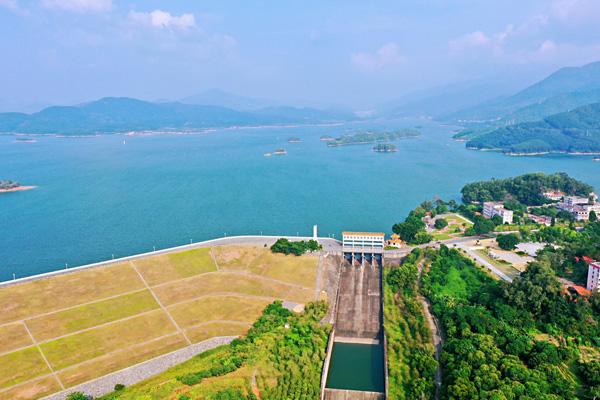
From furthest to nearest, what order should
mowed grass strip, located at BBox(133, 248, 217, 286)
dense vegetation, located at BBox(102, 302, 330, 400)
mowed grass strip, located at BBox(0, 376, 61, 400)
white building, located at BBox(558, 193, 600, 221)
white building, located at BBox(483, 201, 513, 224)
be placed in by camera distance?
white building, located at BBox(558, 193, 600, 221), white building, located at BBox(483, 201, 513, 224), mowed grass strip, located at BBox(133, 248, 217, 286), mowed grass strip, located at BBox(0, 376, 61, 400), dense vegetation, located at BBox(102, 302, 330, 400)

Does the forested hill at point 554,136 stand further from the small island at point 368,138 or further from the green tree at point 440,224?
the green tree at point 440,224

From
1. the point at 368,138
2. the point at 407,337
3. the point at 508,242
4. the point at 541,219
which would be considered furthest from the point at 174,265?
the point at 368,138

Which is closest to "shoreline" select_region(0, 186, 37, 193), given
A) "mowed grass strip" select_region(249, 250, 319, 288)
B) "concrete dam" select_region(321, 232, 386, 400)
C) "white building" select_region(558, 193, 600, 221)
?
"mowed grass strip" select_region(249, 250, 319, 288)

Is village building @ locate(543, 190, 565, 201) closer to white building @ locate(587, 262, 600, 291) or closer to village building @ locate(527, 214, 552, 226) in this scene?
village building @ locate(527, 214, 552, 226)

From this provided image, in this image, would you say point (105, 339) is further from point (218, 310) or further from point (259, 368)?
point (259, 368)

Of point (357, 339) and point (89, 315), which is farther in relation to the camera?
point (357, 339)
